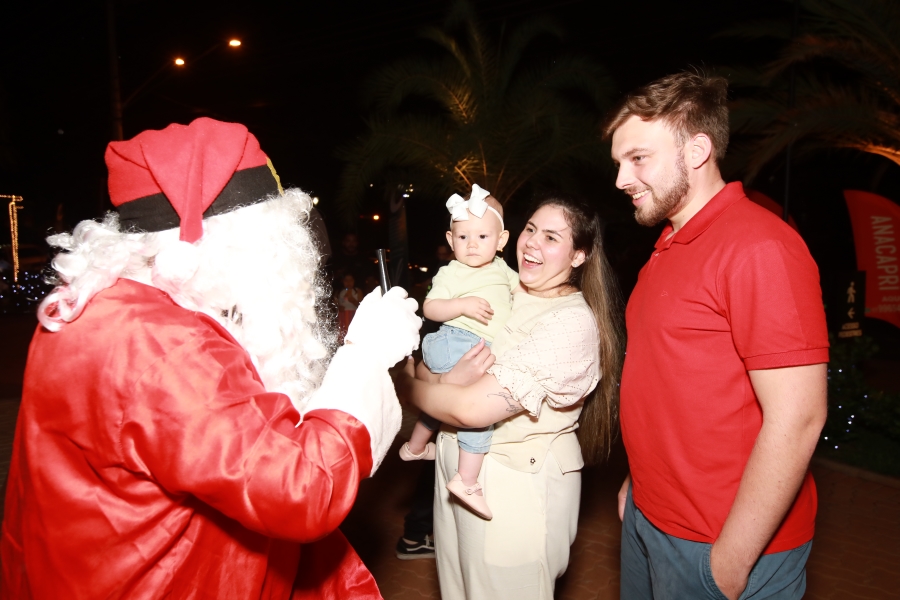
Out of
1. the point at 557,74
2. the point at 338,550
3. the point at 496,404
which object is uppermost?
the point at 557,74

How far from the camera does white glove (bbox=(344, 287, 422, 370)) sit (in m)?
1.65

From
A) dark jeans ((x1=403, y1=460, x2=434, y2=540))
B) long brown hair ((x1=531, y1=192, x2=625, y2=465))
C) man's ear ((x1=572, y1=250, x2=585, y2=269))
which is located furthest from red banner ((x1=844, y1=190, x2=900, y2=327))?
man's ear ((x1=572, y1=250, x2=585, y2=269))

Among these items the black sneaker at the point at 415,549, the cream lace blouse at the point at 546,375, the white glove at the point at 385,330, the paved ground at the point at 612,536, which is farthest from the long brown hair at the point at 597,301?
the black sneaker at the point at 415,549

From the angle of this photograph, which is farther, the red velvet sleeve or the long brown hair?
the long brown hair

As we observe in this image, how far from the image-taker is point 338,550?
77.8 inches

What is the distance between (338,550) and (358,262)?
25.0ft

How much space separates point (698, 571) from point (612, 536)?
2979 millimetres

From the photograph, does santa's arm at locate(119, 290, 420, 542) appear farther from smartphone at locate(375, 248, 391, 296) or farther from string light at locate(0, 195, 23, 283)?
string light at locate(0, 195, 23, 283)

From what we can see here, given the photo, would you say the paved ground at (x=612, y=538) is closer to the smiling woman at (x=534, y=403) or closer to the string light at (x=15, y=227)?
the smiling woman at (x=534, y=403)

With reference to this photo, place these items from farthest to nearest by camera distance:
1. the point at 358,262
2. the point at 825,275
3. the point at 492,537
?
the point at 825,275 < the point at 358,262 < the point at 492,537

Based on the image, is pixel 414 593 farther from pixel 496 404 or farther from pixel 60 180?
pixel 60 180

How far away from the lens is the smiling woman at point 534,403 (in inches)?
90.7

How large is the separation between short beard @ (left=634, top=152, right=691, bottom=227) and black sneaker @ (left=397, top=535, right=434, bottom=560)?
10.4 ft

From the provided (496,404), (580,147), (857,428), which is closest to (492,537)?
(496,404)
